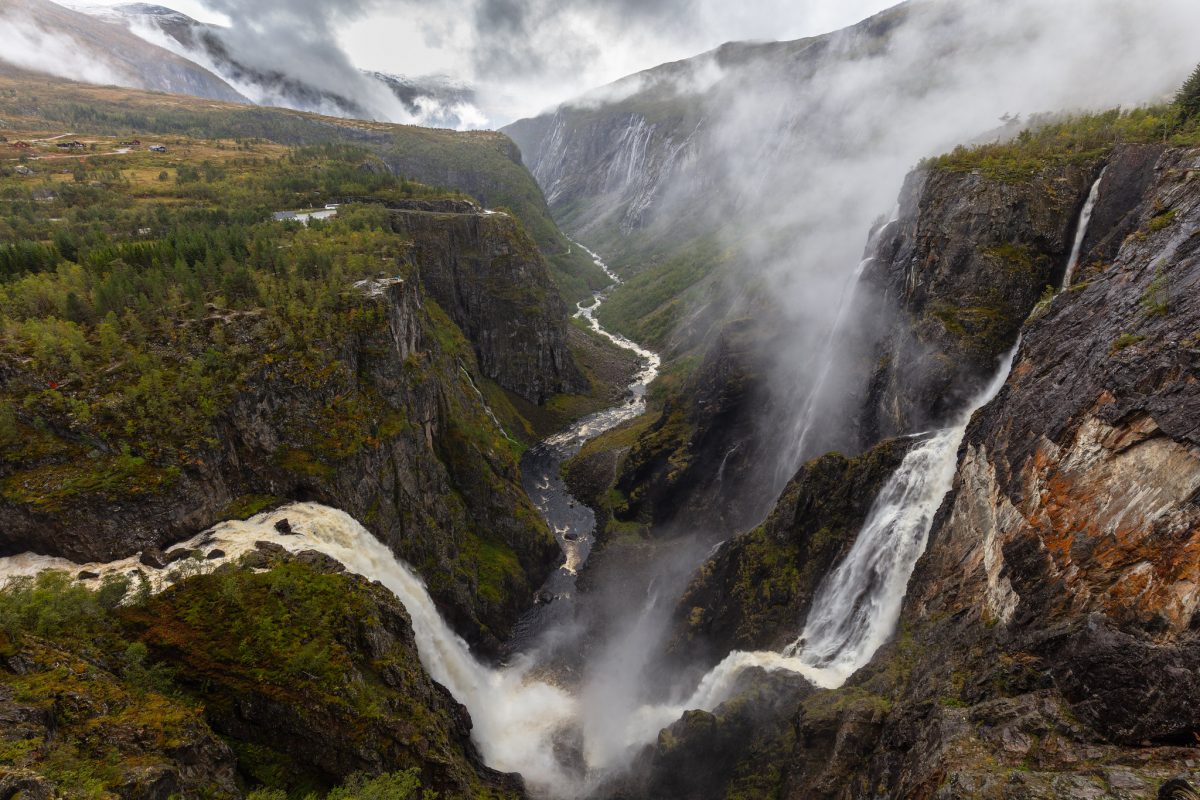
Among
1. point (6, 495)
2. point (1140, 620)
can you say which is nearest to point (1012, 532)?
point (1140, 620)

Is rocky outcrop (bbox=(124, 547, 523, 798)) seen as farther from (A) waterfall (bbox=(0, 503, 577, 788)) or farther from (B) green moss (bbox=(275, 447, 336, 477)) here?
(B) green moss (bbox=(275, 447, 336, 477))

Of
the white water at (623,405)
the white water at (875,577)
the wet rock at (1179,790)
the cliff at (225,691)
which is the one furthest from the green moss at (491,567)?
the wet rock at (1179,790)

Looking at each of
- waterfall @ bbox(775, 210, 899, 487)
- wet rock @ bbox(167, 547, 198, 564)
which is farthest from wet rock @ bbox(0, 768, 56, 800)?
waterfall @ bbox(775, 210, 899, 487)

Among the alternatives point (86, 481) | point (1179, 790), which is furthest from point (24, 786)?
point (1179, 790)

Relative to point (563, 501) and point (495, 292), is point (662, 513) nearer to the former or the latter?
point (563, 501)

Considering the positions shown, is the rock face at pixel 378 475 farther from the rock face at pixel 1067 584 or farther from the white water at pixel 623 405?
the rock face at pixel 1067 584

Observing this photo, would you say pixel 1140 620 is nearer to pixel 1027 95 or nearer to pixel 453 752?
pixel 453 752
